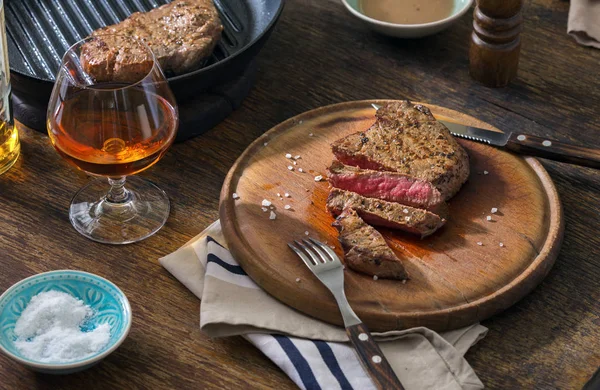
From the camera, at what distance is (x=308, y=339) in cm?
189

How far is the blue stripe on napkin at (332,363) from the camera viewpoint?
1779mm

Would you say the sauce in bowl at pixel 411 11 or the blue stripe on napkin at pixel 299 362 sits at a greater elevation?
the sauce in bowl at pixel 411 11

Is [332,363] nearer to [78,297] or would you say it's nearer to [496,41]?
[78,297]

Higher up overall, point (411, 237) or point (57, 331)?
point (57, 331)

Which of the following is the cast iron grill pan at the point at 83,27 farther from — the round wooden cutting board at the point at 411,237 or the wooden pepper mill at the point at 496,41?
the wooden pepper mill at the point at 496,41

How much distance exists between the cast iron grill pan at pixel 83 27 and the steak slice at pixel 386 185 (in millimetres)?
448

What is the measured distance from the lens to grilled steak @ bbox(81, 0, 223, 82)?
2.27 metres

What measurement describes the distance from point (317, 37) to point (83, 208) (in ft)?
3.62

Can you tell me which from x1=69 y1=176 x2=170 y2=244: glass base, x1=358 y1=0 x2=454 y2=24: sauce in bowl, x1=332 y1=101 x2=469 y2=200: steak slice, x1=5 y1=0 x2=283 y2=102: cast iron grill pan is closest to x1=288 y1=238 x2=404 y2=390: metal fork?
x1=332 y1=101 x2=469 y2=200: steak slice

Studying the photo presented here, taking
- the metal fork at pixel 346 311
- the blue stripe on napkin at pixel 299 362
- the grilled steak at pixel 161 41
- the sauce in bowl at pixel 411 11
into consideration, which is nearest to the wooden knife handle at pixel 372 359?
the metal fork at pixel 346 311

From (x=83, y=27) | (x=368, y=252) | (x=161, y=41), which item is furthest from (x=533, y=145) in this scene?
(x=83, y=27)

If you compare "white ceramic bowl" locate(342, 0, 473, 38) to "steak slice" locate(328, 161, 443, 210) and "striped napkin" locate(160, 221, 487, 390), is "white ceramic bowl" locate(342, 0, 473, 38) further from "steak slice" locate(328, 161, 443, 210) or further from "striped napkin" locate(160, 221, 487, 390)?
"striped napkin" locate(160, 221, 487, 390)

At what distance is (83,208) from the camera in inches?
87.9

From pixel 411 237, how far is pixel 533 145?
0.47 m
